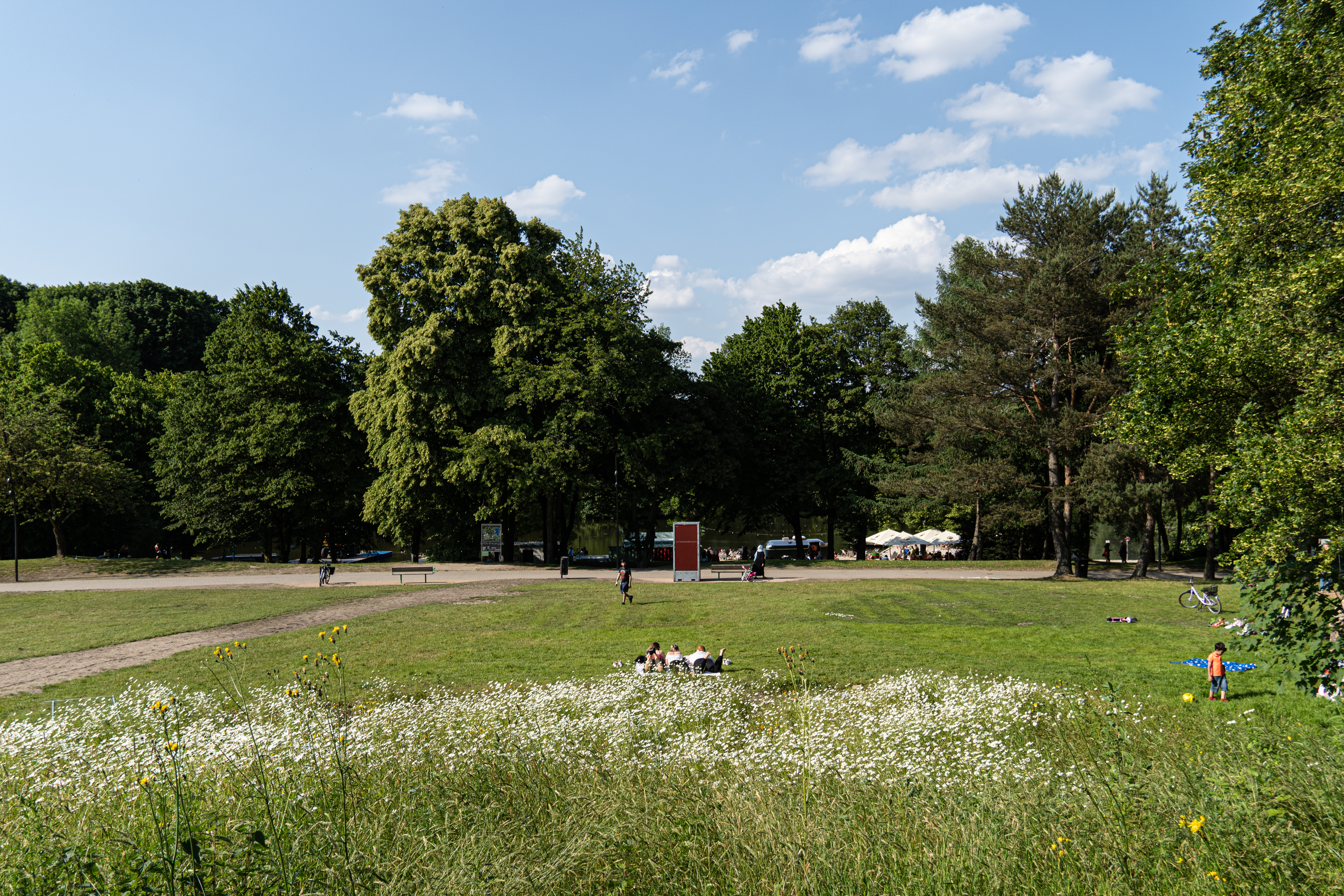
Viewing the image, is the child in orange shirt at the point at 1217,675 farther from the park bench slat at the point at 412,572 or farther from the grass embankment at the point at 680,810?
the park bench slat at the point at 412,572

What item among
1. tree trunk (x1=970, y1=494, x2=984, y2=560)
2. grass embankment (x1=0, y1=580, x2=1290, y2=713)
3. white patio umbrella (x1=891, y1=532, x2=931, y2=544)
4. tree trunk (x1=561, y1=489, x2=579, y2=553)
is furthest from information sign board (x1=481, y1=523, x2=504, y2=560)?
tree trunk (x1=970, y1=494, x2=984, y2=560)

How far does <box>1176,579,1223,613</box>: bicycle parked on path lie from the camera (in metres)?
21.5

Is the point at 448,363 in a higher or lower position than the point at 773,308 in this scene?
lower

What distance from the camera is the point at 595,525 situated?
243 ft

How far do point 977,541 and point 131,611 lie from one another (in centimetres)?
4134

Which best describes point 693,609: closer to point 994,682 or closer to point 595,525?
point 994,682

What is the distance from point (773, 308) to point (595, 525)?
105 ft

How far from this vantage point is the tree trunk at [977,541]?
145 feet

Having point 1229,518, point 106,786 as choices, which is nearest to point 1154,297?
point 1229,518

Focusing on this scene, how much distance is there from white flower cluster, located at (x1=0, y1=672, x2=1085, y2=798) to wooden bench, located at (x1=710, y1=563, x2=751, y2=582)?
2179 cm

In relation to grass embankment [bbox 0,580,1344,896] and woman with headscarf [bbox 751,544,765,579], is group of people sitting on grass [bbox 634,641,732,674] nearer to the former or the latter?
grass embankment [bbox 0,580,1344,896]

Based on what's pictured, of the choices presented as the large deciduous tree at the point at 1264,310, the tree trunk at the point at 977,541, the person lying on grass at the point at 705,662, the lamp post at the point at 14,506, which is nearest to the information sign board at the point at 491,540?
the lamp post at the point at 14,506

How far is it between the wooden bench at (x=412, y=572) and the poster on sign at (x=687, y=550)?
33.4 feet

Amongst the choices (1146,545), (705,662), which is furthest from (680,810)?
(1146,545)
